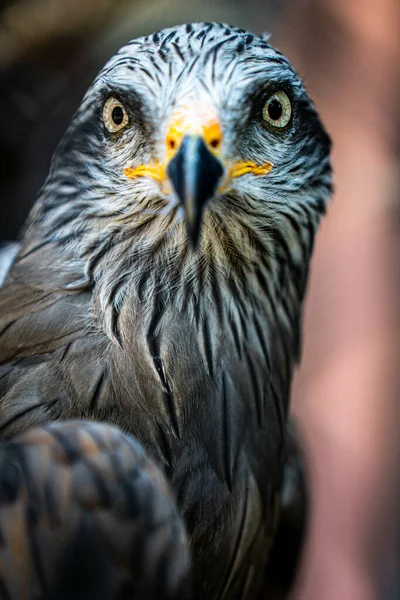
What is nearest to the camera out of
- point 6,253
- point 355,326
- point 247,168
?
point 247,168

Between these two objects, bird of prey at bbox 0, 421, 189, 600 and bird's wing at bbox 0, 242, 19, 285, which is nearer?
bird of prey at bbox 0, 421, 189, 600

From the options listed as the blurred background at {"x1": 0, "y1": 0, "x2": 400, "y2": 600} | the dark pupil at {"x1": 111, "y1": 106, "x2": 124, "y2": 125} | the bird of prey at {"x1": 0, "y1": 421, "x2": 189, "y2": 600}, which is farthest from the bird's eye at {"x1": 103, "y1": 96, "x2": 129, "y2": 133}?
the blurred background at {"x1": 0, "y1": 0, "x2": 400, "y2": 600}

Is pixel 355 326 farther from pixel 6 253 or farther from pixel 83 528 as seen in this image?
pixel 83 528

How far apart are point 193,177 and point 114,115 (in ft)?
0.65

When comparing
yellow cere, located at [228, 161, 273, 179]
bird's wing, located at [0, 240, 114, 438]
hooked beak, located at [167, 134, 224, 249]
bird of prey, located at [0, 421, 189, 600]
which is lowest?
bird of prey, located at [0, 421, 189, 600]

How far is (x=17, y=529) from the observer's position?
73 centimetres

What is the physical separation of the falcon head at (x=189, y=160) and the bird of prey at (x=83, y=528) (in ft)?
0.88

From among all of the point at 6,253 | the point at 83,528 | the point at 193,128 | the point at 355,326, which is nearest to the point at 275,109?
the point at 193,128

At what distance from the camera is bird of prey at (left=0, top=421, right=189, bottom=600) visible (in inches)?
28.8

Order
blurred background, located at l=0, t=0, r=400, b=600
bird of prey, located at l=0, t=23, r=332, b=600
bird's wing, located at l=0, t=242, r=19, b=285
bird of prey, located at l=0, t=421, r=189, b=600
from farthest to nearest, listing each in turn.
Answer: blurred background, located at l=0, t=0, r=400, b=600 → bird's wing, located at l=0, t=242, r=19, b=285 → bird of prey, located at l=0, t=23, r=332, b=600 → bird of prey, located at l=0, t=421, r=189, b=600

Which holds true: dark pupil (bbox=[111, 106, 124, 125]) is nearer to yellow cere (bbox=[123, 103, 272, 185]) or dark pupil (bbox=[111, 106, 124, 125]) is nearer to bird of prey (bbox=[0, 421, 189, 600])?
yellow cere (bbox=[123, 103, 272, 185])

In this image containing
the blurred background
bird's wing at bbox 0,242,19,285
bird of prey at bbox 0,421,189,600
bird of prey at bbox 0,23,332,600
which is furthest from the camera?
the blurred background

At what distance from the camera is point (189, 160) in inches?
29.0

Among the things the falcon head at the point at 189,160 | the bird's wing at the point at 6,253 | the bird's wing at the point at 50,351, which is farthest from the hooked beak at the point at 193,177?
the bird's wing at the point at 6,253
